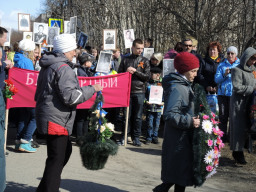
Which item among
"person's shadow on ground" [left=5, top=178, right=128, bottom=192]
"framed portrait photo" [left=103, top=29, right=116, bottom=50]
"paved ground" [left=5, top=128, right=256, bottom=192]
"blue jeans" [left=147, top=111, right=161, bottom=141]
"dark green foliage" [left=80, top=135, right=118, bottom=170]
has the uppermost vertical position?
"framed portrait photo" [left=103, top=29, right=116, bottom=50]

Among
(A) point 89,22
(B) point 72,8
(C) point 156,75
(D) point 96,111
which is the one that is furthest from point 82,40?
(B) point 72,8

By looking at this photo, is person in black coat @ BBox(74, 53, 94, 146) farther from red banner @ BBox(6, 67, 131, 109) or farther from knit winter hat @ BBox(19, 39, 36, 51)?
knit winter hat @ BBox(19, 39, 36, 51)

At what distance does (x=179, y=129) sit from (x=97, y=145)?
1.16 m

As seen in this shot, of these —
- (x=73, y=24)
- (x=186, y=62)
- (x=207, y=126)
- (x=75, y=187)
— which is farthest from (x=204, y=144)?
(x=73, y=24)

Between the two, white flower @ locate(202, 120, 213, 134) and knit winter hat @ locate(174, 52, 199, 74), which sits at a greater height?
knit winter hat @ locate(174, 52, 199, 74)

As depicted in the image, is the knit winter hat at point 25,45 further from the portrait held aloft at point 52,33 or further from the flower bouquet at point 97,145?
the portrait held aloft at point 52,33

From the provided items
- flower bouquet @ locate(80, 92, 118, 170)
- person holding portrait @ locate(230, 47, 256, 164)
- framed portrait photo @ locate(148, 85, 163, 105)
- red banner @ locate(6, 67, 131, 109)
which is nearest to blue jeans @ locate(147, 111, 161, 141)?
framed portrait photo @ locate(148, 85, 163, 105)

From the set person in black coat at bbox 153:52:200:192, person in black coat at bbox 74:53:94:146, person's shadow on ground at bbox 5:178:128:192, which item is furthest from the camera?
person in black coat at bbox 74:53:94:146

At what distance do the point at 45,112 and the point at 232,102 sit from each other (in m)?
4.01

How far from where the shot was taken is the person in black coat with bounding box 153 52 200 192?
451 centimetres

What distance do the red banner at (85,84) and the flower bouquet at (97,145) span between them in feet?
10.0

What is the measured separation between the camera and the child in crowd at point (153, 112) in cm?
945

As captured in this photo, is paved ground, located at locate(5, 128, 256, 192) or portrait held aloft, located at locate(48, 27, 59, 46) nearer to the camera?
paved ground, located at locate(5, 128, 256, 192)

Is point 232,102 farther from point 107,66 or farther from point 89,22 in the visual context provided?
point 89,22
